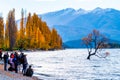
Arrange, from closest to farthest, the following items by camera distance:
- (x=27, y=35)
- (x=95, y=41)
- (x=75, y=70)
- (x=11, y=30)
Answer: (x=75, y=70) → (x=95, y=41) → (x=11, y=30) → (x=27, y=35)

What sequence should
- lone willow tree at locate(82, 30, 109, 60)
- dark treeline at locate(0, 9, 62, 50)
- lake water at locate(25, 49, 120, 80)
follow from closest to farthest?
lake water at locate(25, 49, 120, 80)
lone willow tree at locate(82, 30, 109, 60)
dark treeline at locate(0, 9, 62, 50)

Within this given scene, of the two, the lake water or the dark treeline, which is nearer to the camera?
the lake water

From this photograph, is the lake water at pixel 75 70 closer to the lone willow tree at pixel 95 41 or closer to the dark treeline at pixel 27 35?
the lone willow tree at pixel 95 41

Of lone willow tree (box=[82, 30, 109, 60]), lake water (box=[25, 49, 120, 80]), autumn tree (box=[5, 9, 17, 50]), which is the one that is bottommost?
lake water (box=[25, 49, 120, 80])

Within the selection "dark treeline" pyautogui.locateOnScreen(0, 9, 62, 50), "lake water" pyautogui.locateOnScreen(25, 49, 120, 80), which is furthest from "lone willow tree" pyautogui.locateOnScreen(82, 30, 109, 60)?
"dark treeline" pyautogui.locateOnScreen(0, 9, 62, 50)

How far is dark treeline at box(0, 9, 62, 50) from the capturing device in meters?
140

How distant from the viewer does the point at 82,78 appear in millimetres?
47750

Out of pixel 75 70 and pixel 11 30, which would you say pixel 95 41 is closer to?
pixel 75 70

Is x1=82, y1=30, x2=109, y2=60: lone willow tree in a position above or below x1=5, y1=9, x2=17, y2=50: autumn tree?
below

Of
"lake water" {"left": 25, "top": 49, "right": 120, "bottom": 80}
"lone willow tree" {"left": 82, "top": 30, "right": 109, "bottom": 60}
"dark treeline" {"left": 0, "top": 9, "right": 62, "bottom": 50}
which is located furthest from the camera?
"dark treeline" {"left": 0, "top": 9, "right": 62, "bottom": 50}

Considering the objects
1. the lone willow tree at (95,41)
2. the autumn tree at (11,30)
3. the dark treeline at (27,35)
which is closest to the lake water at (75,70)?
the lone willow tree at (95,41)

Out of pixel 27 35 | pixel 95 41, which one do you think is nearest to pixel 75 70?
pixel 95 41

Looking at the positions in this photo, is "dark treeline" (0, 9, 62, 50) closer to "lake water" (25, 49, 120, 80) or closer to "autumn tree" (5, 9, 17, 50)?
"autumn tree" (5, 9, 17, 50)

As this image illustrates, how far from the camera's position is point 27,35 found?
157875mm
